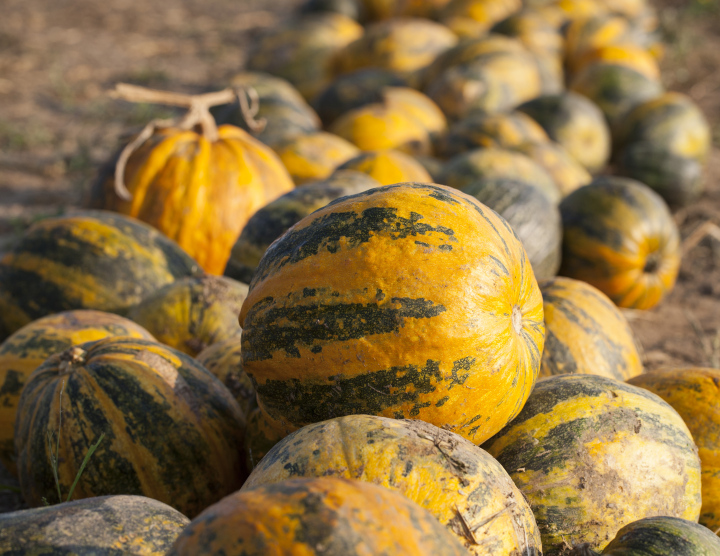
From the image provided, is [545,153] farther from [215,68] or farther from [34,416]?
[215,68]

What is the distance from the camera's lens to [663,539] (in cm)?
167

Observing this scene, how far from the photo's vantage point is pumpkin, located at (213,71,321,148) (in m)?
5.90

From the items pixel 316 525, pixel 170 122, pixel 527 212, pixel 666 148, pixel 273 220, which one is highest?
A: pixel 316 525

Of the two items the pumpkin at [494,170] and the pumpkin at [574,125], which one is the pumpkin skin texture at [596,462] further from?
the pumpkin at [574,125]

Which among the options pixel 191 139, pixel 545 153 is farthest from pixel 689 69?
pixel 191 139

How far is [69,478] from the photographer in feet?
6.91

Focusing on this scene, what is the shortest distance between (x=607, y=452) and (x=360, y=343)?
79cm

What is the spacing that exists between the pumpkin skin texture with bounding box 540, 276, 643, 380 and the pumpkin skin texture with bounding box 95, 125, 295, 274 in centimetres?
195

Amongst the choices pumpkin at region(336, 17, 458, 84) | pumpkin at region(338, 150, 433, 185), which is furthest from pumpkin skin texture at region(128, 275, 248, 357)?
pumpkin at region(336, 17, 458, 84)

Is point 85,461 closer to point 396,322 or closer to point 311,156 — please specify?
point 396,322

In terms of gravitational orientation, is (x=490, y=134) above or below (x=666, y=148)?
above

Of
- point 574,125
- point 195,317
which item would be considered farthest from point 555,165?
point 195,317

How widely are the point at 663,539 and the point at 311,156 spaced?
3.77 meters

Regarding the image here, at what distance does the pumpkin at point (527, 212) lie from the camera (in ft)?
13.5
